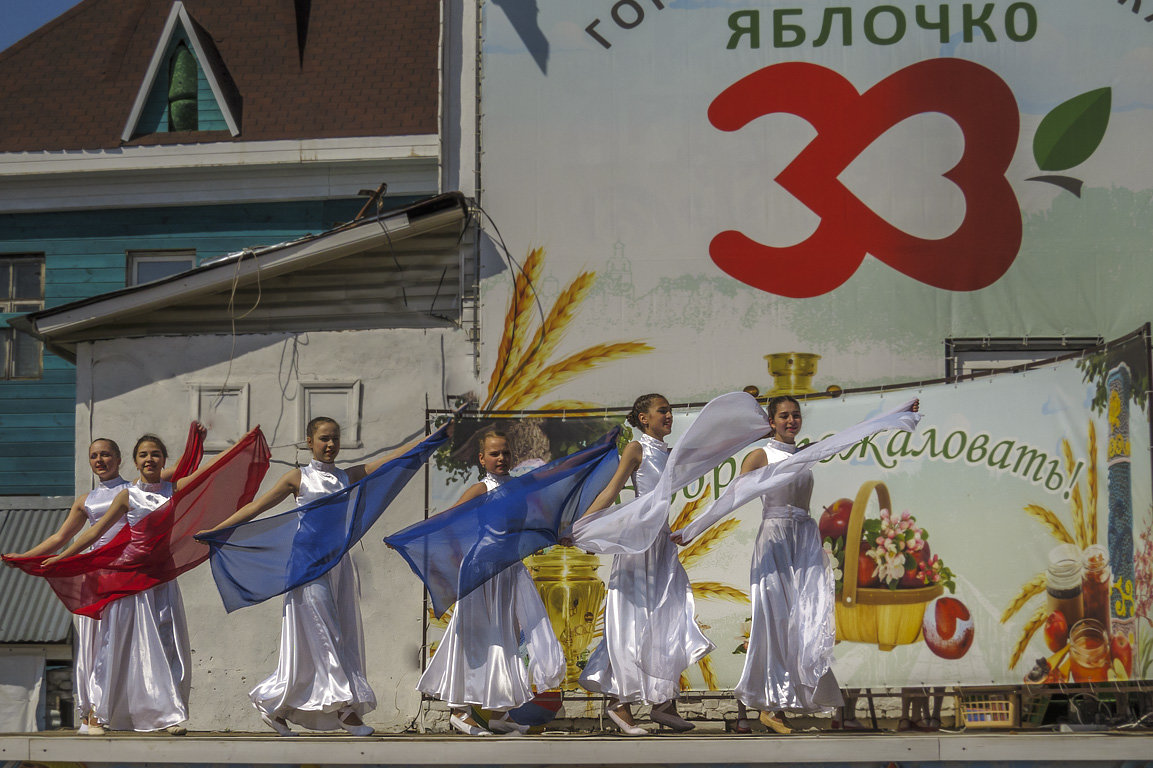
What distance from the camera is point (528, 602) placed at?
9039mm

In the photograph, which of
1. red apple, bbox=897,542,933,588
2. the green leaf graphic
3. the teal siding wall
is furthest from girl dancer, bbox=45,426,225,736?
the green leaf graphic

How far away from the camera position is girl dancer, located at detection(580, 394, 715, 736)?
28.0ft

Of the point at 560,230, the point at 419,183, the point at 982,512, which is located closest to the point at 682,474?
the point at 982,512

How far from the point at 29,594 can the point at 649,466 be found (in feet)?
25.3

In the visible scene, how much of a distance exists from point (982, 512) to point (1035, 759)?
2.10 metres

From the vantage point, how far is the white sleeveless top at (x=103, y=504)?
9.31m

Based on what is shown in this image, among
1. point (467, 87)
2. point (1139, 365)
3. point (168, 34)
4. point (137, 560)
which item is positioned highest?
point (168, 34)

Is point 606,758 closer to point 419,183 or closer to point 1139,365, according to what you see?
Result: point 1139,365

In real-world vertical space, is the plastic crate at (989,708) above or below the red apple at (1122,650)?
below

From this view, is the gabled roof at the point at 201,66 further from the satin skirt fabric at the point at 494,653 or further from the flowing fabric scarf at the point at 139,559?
the satin skirt fabric at the point at 494,653

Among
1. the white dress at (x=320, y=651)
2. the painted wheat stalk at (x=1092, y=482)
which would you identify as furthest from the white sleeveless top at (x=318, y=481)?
the painted wheat stalk at (x=1092, y=482)

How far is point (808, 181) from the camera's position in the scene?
10836mm

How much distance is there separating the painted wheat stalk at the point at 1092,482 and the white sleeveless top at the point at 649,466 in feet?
9.65

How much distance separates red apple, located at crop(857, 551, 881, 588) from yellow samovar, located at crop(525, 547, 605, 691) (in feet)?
6.30
